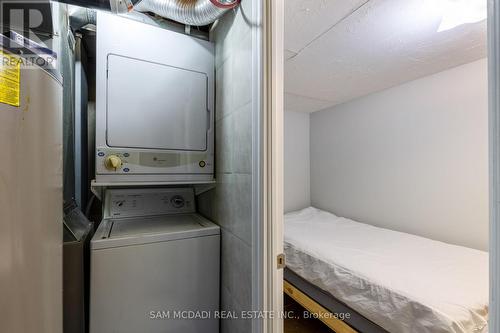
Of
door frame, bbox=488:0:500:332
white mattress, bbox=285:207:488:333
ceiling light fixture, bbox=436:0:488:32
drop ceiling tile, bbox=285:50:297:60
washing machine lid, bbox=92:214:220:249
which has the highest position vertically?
drop ceiling tile, bbox=285:50:297:60

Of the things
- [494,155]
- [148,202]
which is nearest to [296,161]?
[148,202]

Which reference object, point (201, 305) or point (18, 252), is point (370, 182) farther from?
point (18, 252)

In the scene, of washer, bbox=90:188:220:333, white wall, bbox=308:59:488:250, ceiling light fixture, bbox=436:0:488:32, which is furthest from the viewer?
white wall, bbox=308:59:488:250

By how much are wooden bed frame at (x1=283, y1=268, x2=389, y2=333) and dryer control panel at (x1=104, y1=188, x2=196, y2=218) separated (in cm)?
115

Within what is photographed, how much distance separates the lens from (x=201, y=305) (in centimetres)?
121

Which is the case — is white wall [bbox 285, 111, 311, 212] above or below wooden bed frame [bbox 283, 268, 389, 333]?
above

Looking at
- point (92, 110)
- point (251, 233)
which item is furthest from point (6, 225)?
point (92, 110)

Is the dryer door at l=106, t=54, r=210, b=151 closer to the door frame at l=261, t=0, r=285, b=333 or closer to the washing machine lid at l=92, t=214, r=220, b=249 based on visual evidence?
the washing machine lid at l=92, t=214, r=220, b=249

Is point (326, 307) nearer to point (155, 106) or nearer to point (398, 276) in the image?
point (398, 276)

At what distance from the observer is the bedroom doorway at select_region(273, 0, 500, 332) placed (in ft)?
4.78

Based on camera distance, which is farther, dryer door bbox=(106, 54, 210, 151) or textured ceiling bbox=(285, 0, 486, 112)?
textured ceiling bbox=(285, 0, 486, 112)

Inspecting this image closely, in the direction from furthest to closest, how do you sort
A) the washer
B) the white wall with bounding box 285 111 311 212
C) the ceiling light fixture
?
the white wall with bounding box 285 111 311 212
the ceiling light fixture
the washer

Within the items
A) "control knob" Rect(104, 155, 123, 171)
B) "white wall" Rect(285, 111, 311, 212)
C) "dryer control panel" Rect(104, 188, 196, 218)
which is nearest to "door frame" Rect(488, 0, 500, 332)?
"control knob" Rect(104, 155, 123, 171)

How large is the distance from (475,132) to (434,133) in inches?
12.5
